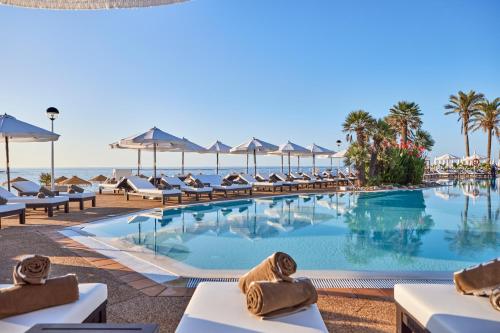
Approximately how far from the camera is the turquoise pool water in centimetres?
494

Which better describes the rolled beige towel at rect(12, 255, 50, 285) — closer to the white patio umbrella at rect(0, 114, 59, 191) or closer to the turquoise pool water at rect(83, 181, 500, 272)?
the turquoise pool water at rect(83, 181, 500, 272)

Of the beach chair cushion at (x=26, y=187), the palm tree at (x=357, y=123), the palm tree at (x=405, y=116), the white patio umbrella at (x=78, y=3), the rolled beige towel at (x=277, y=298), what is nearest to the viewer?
the rolled beige towel at (x=277, y=298)

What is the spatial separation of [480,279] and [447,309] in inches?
13.5

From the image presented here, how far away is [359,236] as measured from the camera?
6.59m

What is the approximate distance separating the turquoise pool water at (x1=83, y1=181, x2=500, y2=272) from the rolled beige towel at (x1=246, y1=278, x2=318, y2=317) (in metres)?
2.76

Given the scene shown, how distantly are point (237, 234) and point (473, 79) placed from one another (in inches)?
1100

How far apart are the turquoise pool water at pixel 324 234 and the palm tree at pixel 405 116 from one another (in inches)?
800

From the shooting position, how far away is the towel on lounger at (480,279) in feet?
6.33

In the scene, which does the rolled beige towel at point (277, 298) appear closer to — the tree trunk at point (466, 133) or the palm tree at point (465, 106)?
the palm tree at point (465, 106)

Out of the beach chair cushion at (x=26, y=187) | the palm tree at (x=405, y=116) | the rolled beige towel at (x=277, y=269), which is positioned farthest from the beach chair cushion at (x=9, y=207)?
the palm tree at (x=405, y=116)

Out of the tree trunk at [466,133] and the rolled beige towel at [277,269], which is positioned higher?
the tree trunk at [466,133]

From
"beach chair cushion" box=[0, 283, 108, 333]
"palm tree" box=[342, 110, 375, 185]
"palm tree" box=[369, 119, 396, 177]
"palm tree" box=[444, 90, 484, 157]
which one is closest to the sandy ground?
"beach chair cushion" box=[0, 283, 108, 333]

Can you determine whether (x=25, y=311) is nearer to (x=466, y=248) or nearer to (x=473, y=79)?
(x=466, y=248)

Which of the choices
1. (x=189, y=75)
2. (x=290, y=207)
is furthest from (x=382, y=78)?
(x=290, y=207)
